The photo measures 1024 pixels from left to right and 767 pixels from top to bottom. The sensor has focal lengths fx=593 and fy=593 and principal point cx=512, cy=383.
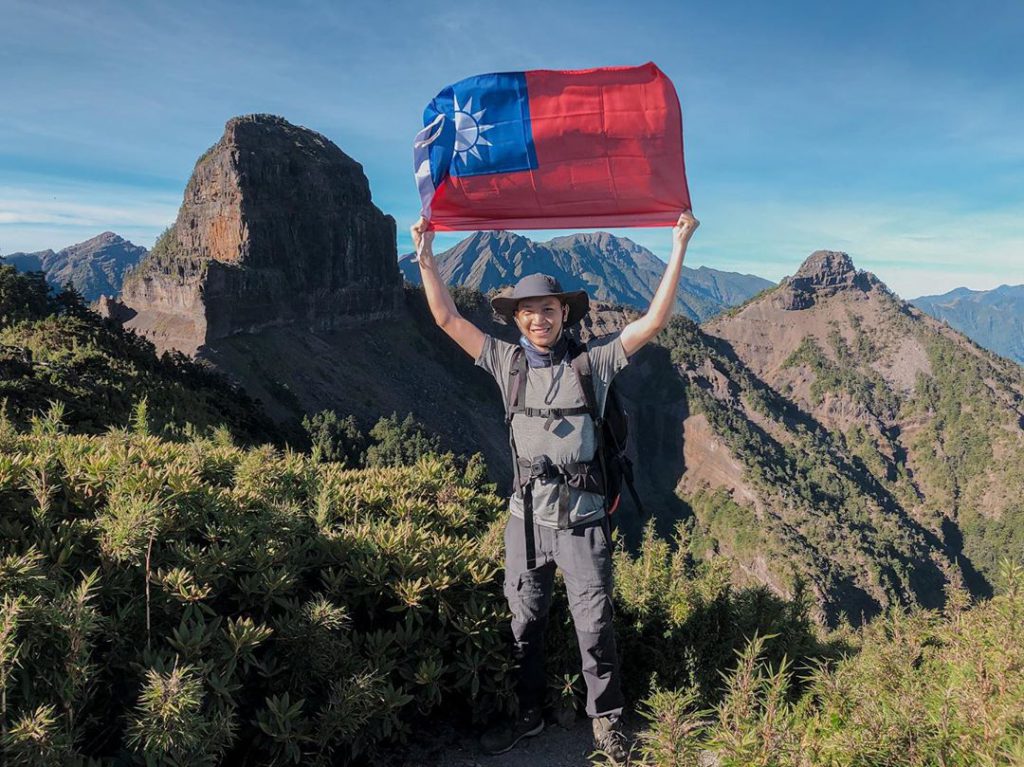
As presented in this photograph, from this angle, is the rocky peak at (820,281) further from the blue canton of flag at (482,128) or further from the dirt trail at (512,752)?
the dirt trail at (512,752)

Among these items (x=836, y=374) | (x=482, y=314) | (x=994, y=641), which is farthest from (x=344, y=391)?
(x=836, y=374)

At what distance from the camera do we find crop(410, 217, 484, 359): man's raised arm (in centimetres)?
420

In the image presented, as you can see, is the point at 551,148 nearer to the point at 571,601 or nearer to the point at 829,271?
the point at 571,601

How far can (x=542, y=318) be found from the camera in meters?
4.02

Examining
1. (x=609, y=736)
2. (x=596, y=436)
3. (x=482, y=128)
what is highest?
(x=482, y=128)

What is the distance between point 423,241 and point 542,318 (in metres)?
1.36

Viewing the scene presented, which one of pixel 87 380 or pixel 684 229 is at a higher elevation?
pixel 684 229

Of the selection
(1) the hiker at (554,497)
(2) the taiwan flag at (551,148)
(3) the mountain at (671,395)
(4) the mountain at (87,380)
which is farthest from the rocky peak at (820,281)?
(1) the hiker at (554,497)

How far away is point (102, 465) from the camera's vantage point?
12.8 ft

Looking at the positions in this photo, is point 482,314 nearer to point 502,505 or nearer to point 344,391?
point 344,391

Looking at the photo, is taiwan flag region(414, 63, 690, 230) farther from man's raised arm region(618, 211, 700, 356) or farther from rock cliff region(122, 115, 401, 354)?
rock cliff region(122, 115, 401, 354)

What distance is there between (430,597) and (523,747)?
1.20m

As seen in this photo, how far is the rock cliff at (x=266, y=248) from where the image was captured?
1986 inches

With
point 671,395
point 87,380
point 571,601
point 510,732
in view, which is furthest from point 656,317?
point 671,395
